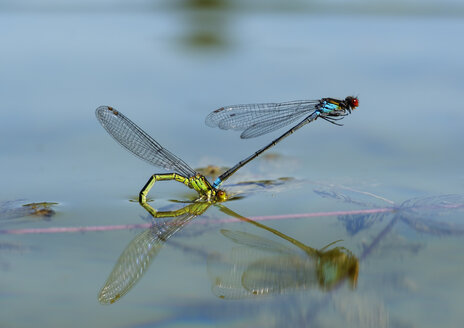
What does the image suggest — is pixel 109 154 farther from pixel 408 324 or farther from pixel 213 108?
pixel 408 324

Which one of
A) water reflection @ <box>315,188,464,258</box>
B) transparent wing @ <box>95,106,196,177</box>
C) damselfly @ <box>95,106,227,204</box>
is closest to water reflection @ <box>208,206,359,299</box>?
water reflection @ <box>315,188,464,258</box>

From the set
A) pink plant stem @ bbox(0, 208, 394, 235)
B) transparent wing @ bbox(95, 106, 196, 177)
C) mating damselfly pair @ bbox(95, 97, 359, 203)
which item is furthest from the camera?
transparent wing @ bbox(95, 106, 196, 177)

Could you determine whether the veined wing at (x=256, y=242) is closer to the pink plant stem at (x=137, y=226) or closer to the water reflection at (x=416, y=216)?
the pink plant stem at (x=137, y=226)

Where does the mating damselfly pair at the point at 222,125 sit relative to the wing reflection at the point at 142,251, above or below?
above

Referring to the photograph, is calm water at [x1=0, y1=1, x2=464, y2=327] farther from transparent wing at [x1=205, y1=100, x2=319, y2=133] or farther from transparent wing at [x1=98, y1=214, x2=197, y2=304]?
transparent wing at [x1=205, y1=100, x2=319, y2=133]

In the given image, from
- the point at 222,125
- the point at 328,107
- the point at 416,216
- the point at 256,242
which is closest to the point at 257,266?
the point at 256,242

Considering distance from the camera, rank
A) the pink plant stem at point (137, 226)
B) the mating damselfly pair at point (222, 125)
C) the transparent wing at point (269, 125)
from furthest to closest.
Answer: the transparent wing at point (269, 125) → the mating damselfly pair at point (222, 125) → the pink plant stem at point (137, 226)

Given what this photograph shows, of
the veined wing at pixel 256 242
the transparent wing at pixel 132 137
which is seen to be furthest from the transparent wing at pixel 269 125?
the veined wing at pixel 256 242
